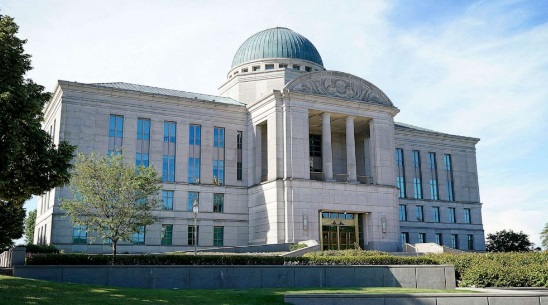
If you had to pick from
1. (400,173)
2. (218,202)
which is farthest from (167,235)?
(400,173)

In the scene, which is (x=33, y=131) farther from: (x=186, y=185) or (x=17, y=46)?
(x=186, y=185)

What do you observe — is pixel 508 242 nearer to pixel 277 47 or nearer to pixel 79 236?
pixel 277 47

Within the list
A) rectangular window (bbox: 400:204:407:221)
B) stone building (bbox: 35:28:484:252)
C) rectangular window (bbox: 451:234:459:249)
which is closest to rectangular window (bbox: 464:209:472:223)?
rectangular window (bbox: 451:234:459:249)

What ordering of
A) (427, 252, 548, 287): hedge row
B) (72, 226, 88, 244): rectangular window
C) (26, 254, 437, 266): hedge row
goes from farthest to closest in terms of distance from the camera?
1. (72, 226, 88, 244): rectangular window
2. (427, 252, 548, 287): hedge row
3. (26, 254, 437, 266): hedge row

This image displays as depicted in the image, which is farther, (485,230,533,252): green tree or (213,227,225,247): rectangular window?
(485,230,533,252): green tree

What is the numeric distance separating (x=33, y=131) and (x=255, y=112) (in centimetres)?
3291

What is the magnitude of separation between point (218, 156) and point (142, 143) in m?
7.67

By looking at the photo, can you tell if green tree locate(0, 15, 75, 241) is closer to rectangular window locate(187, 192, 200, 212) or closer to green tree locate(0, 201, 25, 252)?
green tree locate(0, 201, 25, 252)

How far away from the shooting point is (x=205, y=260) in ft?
93.6

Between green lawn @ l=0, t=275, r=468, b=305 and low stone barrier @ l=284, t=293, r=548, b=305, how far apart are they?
1264 millimetres

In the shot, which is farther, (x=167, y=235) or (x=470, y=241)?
(x=470, y=241)

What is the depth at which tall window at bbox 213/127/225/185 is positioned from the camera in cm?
5259

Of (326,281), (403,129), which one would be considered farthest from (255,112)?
(326,281)

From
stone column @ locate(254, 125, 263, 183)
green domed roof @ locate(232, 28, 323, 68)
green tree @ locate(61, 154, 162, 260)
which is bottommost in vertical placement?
green tree @ locate(61, 154, 162, 260)
